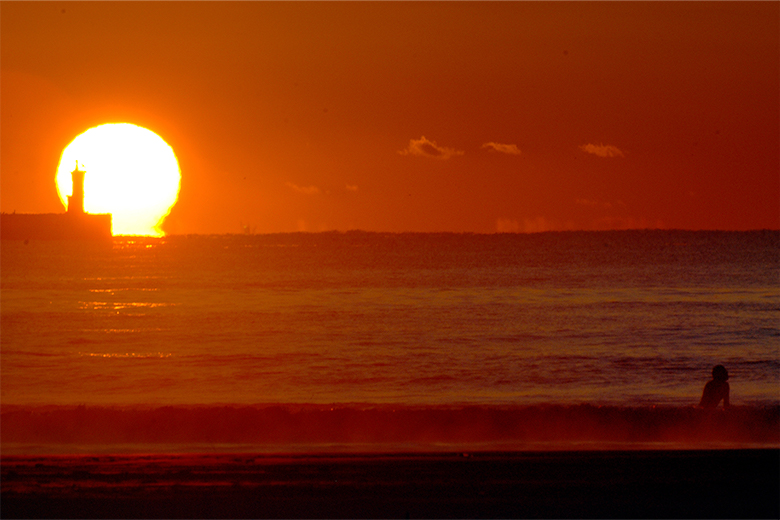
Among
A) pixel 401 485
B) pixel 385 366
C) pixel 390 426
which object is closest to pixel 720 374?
pixel 390 426

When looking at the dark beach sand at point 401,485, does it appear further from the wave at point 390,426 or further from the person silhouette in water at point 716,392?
the person silhouette in water at point 716,392

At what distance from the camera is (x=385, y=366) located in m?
24.8

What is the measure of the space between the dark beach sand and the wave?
194 cm

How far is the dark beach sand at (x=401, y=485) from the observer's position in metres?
7.30

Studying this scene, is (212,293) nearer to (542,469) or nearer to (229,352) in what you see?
(229,352)

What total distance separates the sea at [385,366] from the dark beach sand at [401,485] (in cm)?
171

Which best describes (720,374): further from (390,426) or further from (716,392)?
(390,426)

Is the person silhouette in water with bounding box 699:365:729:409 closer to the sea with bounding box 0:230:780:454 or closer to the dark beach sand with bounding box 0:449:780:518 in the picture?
the sea with bounding box 0:230:780:454

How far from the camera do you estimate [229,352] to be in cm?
2861

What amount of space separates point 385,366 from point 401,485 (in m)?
16.6

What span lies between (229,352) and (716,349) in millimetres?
18404

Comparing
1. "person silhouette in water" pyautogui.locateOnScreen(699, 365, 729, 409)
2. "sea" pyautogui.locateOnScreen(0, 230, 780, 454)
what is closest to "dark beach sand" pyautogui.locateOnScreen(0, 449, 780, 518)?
"sea" pyautogui.locateOnScreen(0, 230, 780, 454)

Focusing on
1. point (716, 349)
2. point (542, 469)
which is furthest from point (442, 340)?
point (542, 469)

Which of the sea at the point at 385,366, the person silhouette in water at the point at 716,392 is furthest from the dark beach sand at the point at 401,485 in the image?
the person silhouette in water at the point at 716,392
